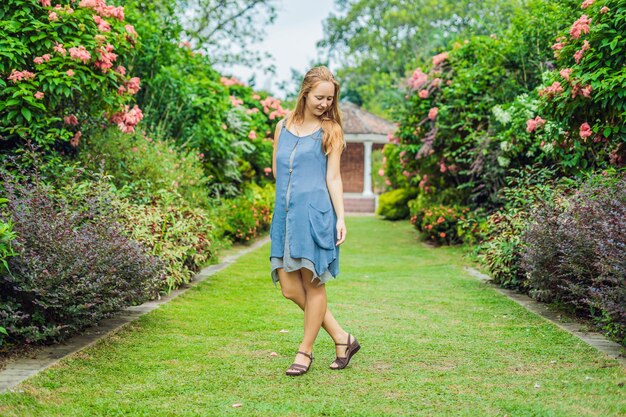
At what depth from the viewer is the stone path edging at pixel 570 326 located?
5.32m

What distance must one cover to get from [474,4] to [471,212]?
1198 inches

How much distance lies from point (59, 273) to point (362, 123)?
97.8ft

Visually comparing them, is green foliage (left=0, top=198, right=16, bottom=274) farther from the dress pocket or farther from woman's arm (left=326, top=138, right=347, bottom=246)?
woman's arm (left=326, top=138, right=347, bottom=246)

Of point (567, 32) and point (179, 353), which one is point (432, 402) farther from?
point (567, 32)

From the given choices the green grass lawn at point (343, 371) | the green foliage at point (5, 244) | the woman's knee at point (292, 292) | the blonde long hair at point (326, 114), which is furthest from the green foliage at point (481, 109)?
the green foliage at point (5, 244)

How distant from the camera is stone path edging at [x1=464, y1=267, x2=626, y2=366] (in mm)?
5324

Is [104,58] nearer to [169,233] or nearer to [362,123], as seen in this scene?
[169,233]

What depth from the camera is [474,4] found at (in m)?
41.7

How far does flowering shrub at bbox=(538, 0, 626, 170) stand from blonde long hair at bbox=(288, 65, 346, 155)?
9.44ft

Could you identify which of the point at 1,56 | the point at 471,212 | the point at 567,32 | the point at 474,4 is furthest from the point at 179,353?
the point at 474,4

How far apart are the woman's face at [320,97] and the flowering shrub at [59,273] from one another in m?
1.79

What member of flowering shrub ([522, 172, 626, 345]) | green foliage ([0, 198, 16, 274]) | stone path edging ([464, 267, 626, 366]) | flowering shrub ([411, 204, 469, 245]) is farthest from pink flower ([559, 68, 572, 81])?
flowering shrub ([411, 204, 469, 245])

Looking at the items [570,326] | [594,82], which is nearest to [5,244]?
[570,326]

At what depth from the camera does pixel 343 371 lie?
195 inches
